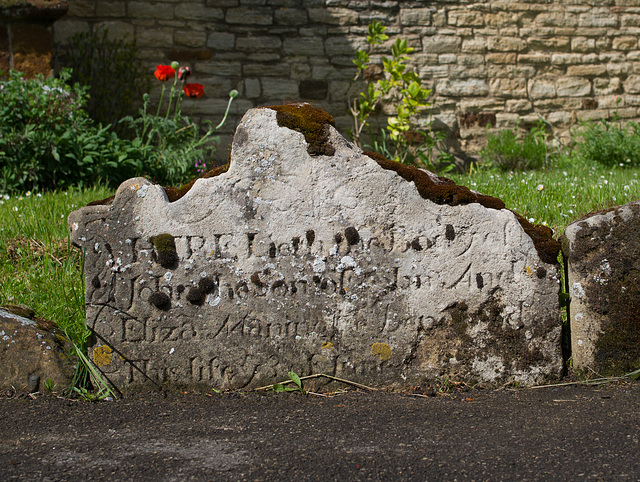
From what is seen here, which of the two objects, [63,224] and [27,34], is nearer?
[63,224]

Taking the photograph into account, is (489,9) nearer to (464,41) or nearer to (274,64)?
(464,41)

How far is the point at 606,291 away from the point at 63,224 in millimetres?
3168

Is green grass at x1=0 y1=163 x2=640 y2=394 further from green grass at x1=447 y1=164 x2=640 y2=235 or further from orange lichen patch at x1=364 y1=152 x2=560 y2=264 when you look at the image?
orange lichen patch at x1=364 y1=152 x2=560 y2=264

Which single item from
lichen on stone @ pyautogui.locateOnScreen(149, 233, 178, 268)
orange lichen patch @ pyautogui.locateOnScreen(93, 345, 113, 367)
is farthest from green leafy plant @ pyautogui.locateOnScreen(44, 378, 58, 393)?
lichen on stone @ pyautogui.locateOnScreen(149, 233, 178, 268)

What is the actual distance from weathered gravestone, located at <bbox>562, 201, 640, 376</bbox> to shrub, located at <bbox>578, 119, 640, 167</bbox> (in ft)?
15.5

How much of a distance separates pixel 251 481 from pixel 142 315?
3.28ft

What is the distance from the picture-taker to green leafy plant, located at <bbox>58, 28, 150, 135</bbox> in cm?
659

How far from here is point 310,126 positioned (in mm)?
2463

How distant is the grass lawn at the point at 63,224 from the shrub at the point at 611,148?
1873mm

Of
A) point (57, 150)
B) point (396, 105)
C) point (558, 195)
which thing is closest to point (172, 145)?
point (57, 150)

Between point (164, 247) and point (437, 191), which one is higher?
point (437, 191)

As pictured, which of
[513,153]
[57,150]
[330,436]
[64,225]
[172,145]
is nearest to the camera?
[330,436]

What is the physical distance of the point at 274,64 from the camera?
7.29 m

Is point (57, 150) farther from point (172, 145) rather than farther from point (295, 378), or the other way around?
point (295, 378)
